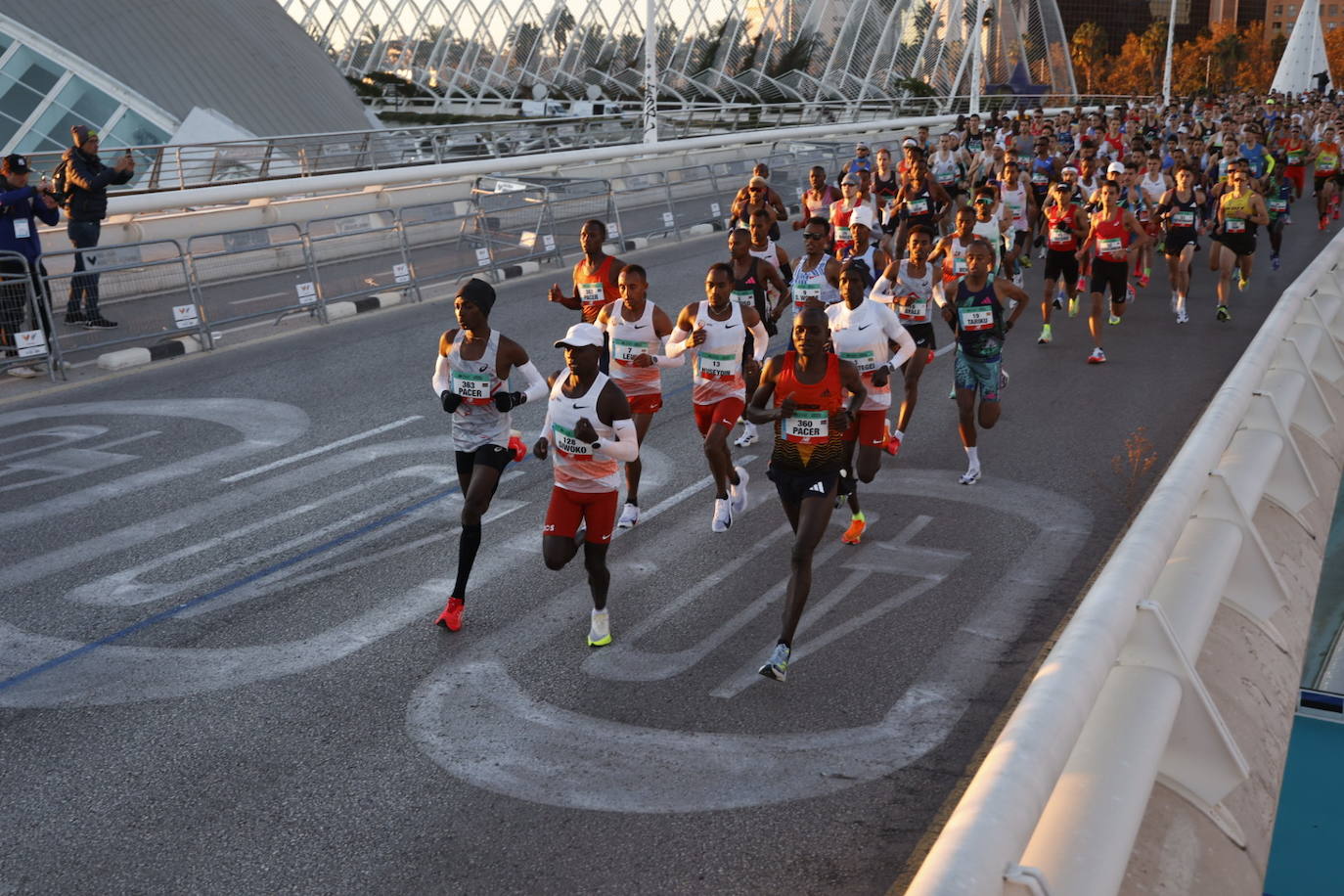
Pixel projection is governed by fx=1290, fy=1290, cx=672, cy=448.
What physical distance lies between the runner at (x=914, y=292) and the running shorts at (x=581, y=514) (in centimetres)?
446

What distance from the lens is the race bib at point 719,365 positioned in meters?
9.54

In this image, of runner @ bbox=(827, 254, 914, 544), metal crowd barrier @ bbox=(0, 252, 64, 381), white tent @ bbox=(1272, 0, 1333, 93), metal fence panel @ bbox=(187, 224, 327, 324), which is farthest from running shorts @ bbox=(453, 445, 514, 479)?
white tent @ bbox=(1272, 0, 1333, 93)

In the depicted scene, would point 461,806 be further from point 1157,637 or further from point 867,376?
point 867,376

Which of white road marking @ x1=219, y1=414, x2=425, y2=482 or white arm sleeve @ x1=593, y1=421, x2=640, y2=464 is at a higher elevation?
white arm sleeve @ x1=593, y1=421, x2=640, y2=464

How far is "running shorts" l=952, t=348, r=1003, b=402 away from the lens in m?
10.5

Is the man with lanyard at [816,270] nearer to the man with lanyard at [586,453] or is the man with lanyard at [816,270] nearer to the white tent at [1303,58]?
the man with lanyard at [586,453]

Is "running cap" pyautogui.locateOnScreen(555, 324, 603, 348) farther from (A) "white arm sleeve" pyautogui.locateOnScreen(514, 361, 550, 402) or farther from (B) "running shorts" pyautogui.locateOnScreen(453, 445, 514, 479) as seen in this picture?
(B) "running shorts" pyautogui.locateOnScreen(453, 445, 514, 479)

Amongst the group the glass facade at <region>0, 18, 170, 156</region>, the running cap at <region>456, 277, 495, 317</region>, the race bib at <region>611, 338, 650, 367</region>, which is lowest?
the race bib at <region>611, 338, 650, 367</region>

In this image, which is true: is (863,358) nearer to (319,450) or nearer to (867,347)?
(867,347)

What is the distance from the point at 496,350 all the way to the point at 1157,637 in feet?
14.6

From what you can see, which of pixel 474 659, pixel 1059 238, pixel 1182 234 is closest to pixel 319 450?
pixel 474 659

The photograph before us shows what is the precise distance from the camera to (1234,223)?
17.5 metres

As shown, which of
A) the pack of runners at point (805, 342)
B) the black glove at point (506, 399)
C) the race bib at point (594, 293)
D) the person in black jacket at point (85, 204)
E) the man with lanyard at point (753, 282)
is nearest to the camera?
the pack of runners at point (805, 342)

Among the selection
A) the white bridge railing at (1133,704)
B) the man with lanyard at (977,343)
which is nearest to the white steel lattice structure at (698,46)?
the man with lanyard at (977,343)
